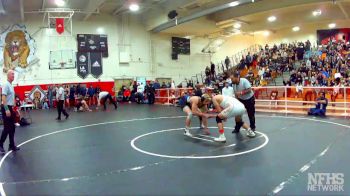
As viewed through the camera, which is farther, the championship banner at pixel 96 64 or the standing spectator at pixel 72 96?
the championship banner at pixel 96 64

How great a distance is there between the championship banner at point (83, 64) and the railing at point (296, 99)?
32.1ft

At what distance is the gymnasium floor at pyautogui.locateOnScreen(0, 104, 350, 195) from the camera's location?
4.35 meters

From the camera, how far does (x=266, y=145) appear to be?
263 inches

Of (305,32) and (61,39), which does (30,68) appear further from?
(305,32)

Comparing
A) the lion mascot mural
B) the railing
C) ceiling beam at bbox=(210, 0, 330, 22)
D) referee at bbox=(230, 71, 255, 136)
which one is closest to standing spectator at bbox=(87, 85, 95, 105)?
the lion mascot mural

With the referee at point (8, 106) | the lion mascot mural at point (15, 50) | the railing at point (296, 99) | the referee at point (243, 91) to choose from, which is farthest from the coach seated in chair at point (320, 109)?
the lion mascot mural at point (15, 50)

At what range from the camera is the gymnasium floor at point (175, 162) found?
4.35m

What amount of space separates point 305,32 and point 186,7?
51.2ft

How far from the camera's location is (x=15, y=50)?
2133cm

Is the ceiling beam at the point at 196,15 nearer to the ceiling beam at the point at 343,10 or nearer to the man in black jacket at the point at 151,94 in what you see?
the man in black jacket at the point at 151,94

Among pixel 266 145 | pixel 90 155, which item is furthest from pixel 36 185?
pixel 266 145

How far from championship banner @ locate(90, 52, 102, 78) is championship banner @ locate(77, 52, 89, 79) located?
38 cm

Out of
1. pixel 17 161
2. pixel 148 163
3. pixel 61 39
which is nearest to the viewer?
pixel 148 163

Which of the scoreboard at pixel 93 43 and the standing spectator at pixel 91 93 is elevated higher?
the scoreboard at pixel 93 43
